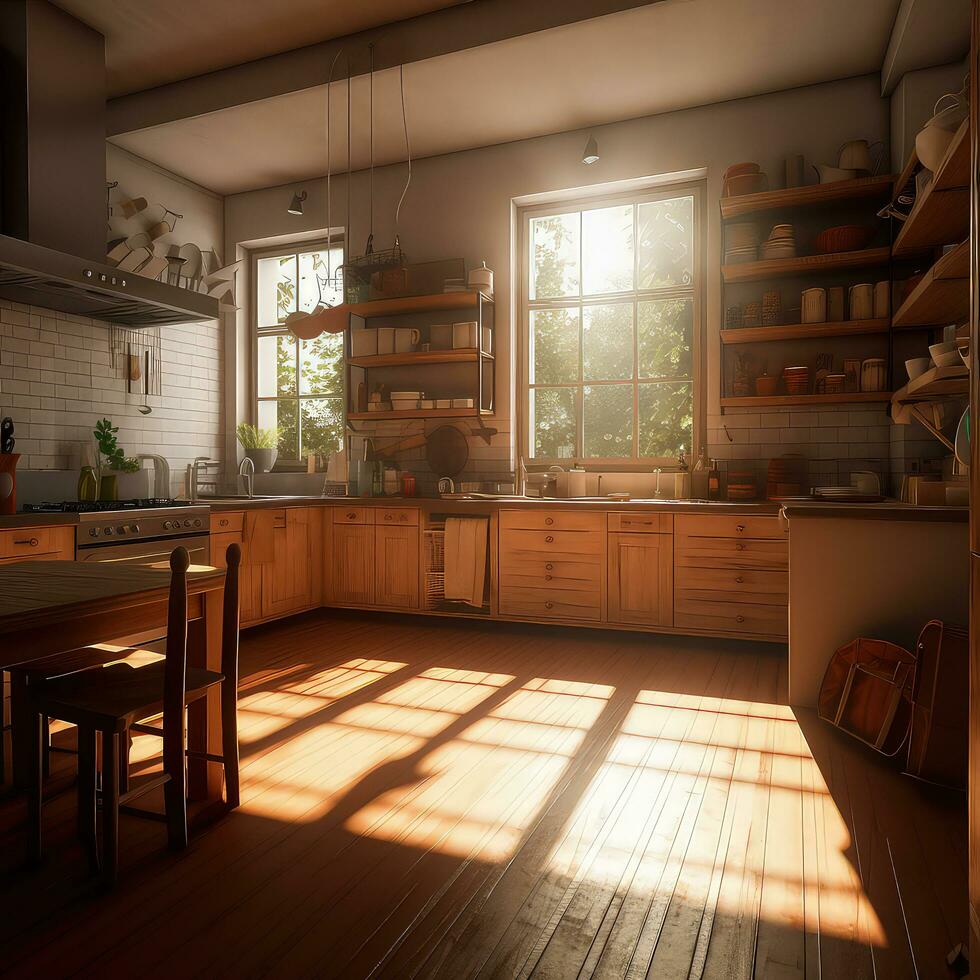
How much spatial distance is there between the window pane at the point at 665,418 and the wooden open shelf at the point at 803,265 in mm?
831

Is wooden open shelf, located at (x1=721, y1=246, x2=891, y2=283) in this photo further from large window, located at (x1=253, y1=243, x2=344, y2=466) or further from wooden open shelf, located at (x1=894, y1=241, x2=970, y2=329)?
large window, located at (x1=253, y1=243, x2=344, y2=466)

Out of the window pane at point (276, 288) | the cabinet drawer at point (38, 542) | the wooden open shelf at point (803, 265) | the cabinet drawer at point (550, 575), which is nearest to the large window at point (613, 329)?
the wooden open shelf at point (803, 265)

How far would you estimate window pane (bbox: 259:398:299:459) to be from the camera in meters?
6.09

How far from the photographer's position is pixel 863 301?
13.7 feet

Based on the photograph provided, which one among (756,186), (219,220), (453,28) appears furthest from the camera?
→ (219,220)

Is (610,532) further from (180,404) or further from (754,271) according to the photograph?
(180,404)

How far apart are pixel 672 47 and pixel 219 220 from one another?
401 centimetres

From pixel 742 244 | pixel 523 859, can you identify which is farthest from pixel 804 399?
pixel 523 859

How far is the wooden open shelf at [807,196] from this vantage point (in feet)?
13.4

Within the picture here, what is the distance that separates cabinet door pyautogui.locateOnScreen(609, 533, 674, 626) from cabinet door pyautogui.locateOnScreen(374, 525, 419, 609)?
4.56 feet

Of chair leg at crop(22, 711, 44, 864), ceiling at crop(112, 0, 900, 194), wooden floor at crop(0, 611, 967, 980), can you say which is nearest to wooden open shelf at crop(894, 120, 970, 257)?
ceiling at crop(112, 0, 900, 194)

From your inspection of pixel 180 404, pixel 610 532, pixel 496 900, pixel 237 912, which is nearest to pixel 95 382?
pixel 180 404

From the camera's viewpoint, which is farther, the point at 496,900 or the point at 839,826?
the point at 839,826

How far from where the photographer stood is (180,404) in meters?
5.59
